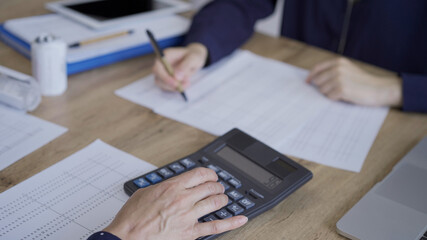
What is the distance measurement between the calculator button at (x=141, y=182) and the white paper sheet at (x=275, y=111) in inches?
10.0

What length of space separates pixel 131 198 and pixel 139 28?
2.49ft

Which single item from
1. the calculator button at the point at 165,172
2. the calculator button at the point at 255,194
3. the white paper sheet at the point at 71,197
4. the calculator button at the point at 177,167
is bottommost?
the white paper sheet at the point at 71,197

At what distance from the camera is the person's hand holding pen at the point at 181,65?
46.3 inches

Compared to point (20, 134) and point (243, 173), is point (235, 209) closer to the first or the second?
point (243, 173)

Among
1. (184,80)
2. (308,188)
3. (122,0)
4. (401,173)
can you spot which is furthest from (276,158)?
(122,0)

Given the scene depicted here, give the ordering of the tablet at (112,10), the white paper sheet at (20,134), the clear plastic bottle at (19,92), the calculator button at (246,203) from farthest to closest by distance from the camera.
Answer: the tablet at (112,10) → the clear plastic bottle at (19,92) → the white paper sheet at (20,134) → the calculator button at (246,203)

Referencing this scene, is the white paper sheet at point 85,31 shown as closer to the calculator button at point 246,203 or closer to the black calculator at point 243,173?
the black calculator at point 243,173

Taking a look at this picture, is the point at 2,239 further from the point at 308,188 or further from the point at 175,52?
the point at 175,52

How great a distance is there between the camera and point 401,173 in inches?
36.4

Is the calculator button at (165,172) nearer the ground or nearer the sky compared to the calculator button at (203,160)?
nearer the ground

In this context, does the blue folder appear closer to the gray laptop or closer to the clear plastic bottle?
the clear plastic bottle

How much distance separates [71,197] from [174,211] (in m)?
0.19

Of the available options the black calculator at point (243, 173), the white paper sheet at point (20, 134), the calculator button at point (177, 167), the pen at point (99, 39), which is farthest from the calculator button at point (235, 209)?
the pen at point (99, 39)

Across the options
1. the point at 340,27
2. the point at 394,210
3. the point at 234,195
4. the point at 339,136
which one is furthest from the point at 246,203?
the point at 340,27
